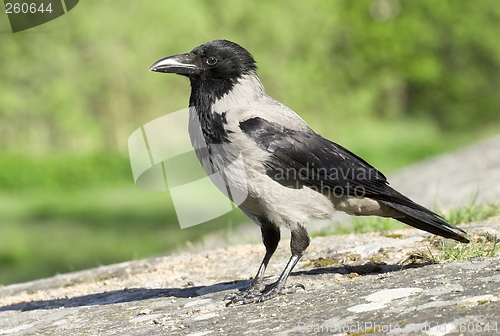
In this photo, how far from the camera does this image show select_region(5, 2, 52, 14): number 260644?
→ 64.1 ft

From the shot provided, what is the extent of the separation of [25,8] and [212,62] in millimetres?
16373

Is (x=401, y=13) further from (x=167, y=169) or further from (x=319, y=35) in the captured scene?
(x=167, y=169)

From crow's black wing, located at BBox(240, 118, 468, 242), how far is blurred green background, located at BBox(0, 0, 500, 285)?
486 cm

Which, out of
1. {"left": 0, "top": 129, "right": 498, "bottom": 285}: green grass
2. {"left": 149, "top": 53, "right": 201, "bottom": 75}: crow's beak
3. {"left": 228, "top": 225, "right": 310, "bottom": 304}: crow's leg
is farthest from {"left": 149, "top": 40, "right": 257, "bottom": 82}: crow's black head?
{"left": 0, "top": 129, "right": 498, "bottom": 285}: green grass

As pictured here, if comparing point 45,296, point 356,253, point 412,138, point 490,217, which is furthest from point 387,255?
point 412,138

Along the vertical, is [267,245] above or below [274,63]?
below

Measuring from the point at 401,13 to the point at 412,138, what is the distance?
8.28 m

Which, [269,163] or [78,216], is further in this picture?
[78,216]

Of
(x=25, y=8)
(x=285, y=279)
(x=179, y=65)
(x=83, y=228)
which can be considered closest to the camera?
(x=285, y=279)

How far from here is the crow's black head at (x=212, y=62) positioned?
502 centimetres

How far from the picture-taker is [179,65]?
A: 498 cm

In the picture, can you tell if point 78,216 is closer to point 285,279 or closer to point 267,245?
point 267,245

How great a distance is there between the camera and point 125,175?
19.9 m

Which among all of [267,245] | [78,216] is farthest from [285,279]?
[78,216]
